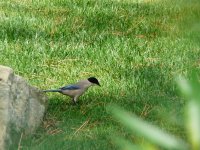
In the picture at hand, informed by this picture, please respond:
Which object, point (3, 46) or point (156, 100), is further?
point (3, 46)

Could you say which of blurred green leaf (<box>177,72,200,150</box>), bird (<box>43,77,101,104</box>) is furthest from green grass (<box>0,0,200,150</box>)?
blurred green leaf (<box>177,72,200,150</box>)

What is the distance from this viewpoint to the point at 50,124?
4.84 m

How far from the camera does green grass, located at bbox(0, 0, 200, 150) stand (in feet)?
15.7

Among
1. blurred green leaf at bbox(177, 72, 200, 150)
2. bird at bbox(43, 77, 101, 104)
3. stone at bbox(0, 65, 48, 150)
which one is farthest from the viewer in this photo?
bird at bbox(43, 77, 101, 104)

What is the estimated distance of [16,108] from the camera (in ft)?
14.3

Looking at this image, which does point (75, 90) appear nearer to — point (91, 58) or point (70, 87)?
point (70, 87)

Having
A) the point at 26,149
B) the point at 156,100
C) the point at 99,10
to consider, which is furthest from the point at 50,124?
the point at 99,10

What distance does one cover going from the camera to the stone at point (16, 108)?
13.3 ft

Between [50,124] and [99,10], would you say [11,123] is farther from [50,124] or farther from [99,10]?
[99,10]

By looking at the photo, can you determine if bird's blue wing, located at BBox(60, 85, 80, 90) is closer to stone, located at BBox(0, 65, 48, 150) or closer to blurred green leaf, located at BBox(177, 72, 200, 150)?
stone, located at BBox(0, 65, 48, 150)

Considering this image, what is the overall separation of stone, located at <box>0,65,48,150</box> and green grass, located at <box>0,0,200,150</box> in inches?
4.3

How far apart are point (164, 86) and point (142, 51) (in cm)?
138

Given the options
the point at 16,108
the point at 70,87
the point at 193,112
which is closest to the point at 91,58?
the point at 70,87

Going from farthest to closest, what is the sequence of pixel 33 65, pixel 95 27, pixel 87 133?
pixel 95 27
pixel 33 65
pixel 87 133
